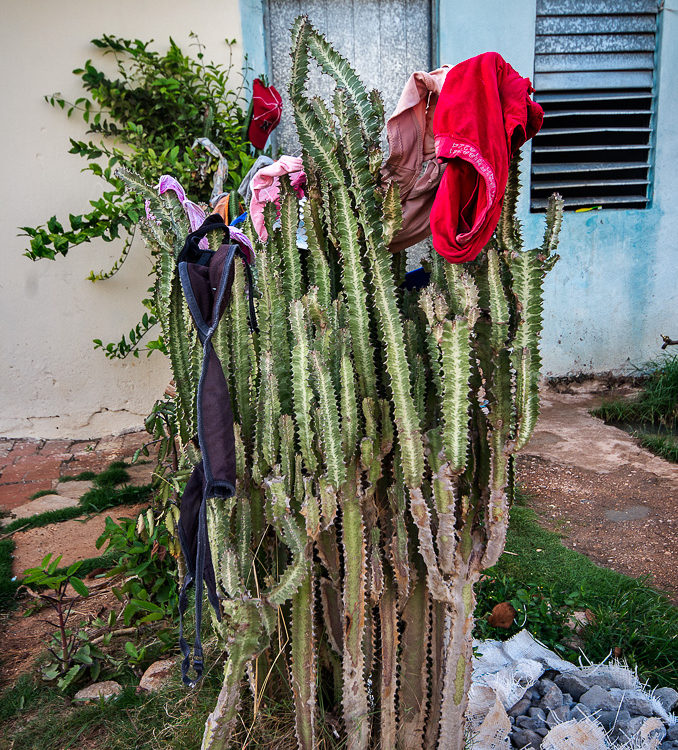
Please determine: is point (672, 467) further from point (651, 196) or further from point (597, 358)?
point (651, 196)

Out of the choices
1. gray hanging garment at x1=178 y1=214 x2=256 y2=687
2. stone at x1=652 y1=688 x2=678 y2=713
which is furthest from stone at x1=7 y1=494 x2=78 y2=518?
stone at x1=652 y1=688 x2=678 y2=713

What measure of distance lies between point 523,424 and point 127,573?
2.03 m

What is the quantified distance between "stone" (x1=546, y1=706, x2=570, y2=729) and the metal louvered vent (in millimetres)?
4339

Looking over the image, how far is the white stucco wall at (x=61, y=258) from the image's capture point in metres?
4.71

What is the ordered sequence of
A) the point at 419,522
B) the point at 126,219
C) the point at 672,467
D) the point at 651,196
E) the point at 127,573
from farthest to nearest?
the point at 651,196 → the point at 672,467 → the point at 126,219 → the point at 127,573 → the point at 419,522

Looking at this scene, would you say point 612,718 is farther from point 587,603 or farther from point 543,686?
point 587,603

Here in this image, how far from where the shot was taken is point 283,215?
1.84 metres

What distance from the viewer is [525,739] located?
2.10 meters

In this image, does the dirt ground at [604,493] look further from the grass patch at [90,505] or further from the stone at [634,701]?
the grass patch at [90,505]

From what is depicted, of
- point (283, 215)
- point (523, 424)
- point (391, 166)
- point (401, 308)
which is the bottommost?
point (523, 424)

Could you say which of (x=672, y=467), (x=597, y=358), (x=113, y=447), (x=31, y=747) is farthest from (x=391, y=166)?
(x=597, y=358)

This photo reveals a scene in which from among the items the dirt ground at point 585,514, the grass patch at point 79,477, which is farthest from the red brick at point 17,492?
the dirt ground at point 585,514

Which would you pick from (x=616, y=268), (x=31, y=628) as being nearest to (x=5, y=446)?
(x=31, y=628)

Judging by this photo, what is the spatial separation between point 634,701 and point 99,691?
Answer: 6.11 ft
